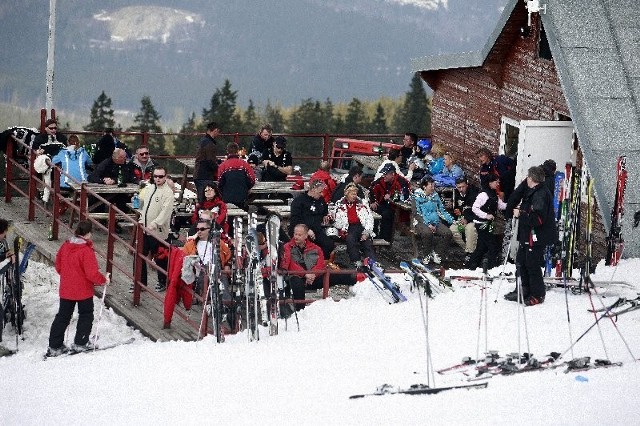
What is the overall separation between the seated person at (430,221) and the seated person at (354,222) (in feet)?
3.91

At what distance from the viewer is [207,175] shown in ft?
61.7

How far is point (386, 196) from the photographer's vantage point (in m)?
18.8

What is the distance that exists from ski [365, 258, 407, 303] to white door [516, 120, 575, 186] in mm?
4384

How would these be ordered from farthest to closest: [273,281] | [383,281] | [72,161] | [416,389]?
[72,161], [383,281], [273,281], [416,389]

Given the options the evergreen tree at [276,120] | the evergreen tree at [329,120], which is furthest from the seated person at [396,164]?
the evergreen tree at [276,120]

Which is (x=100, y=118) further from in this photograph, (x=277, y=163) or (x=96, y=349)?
(x=96, y=349)

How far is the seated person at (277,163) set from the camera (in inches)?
834

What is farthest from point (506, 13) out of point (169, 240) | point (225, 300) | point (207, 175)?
point (225, 300)

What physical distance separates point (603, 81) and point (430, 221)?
315 cm

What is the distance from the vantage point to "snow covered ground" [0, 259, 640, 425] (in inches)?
433

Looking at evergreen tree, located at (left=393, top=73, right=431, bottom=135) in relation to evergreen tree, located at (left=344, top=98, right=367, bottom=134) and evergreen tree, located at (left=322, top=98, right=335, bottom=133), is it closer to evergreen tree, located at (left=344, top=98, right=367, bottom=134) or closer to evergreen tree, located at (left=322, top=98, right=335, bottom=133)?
evergreen tree, located at (left=344, top=98, right=367, bottom=134)

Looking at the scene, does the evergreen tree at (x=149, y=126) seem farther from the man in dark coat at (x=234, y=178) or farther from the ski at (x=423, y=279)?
the ski at (x=423, y=279)

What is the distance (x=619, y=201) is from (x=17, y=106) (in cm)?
13139

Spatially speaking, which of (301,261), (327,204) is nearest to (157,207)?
(301,261)
